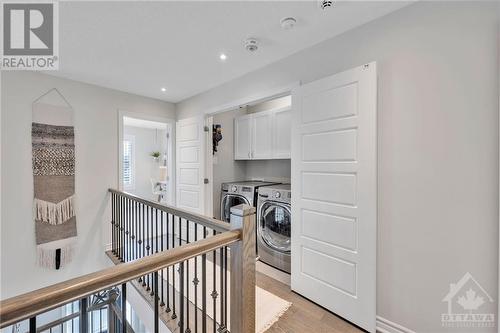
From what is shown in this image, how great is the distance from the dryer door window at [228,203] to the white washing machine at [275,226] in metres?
0.48

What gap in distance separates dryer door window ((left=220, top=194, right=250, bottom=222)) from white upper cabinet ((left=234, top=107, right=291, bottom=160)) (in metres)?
0.74

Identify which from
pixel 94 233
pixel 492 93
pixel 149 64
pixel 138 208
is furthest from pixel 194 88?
pixel 492 93

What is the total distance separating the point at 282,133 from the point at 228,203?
1355 mm

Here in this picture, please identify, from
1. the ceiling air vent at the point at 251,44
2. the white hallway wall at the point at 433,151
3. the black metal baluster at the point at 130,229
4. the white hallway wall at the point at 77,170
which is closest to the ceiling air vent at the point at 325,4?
the white hallway wall at the point at 433,151

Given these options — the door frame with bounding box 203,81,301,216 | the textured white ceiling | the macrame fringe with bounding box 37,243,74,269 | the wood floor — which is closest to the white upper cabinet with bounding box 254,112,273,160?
the door frame with bounding box 203,81,301,216

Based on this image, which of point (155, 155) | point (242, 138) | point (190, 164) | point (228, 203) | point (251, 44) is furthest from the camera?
point (155, 155)

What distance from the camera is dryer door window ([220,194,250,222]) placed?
3.35 m

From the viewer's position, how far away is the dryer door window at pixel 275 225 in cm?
264

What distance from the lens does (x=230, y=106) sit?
2.96 metres

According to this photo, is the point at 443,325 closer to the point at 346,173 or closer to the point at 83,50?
the point at 346,173
